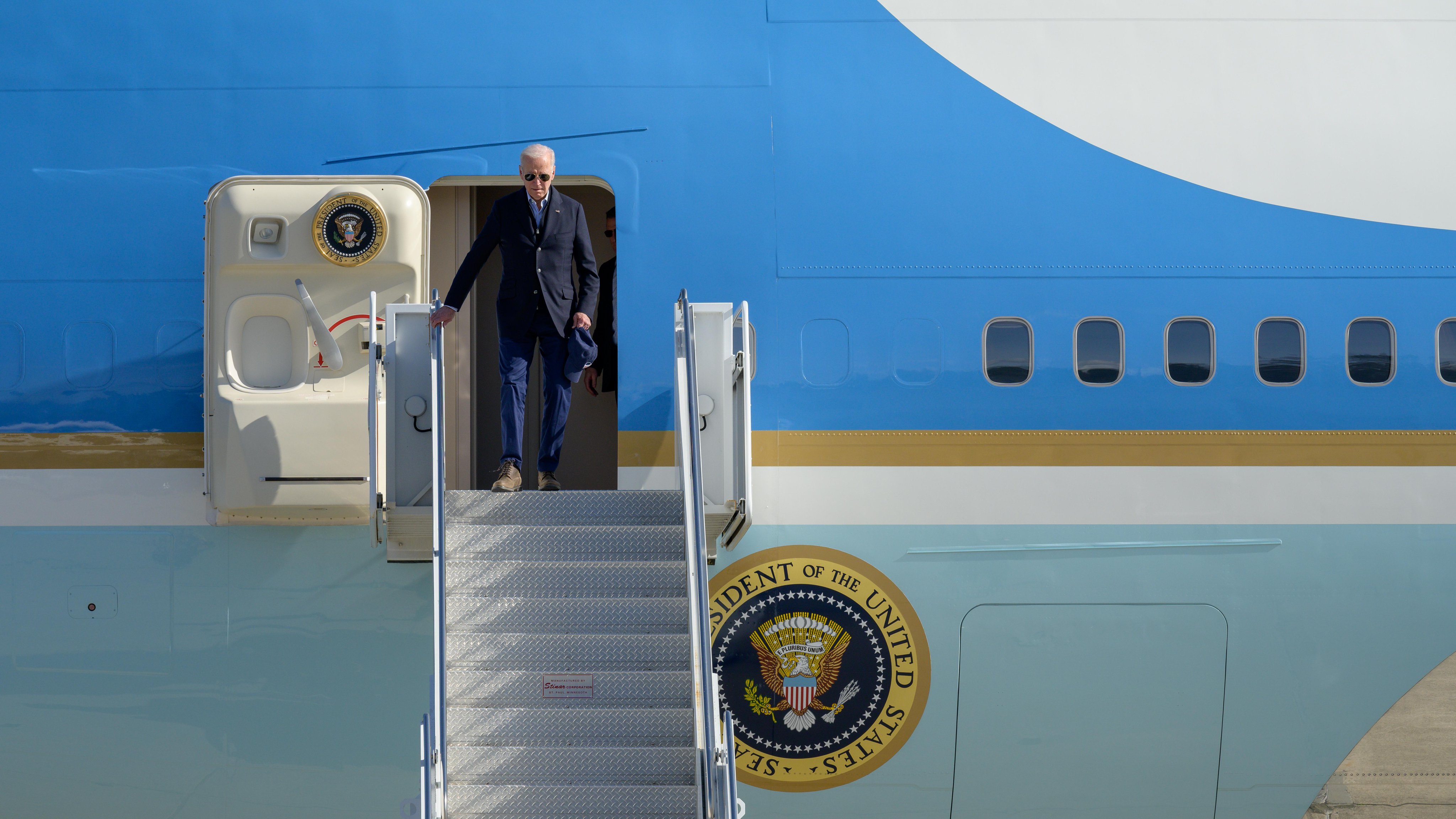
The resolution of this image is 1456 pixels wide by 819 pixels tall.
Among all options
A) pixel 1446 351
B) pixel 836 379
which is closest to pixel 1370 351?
pixel 1446 351

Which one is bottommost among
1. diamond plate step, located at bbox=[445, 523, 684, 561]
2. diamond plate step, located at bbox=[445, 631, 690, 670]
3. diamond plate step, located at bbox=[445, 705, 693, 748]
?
diamond plate step, located at bbox=[445, 705, 693, 748]

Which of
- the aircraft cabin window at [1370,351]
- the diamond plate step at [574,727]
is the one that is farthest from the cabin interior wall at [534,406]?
the aircraft cabin window at [1370,351]

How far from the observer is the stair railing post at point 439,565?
11.7 ft

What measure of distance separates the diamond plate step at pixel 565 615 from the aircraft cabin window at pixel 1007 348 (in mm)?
1941

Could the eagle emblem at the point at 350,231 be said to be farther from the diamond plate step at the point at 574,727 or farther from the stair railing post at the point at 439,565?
the diamond plate step at the point at 574,727

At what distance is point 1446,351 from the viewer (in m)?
4.73

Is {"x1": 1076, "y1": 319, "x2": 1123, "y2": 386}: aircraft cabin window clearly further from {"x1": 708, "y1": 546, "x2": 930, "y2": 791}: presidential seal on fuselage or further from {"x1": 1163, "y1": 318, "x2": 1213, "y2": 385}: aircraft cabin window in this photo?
{"x1": 708, "y1": 546, "x2": 930, "y2": 791}: presidential seal on fuselage

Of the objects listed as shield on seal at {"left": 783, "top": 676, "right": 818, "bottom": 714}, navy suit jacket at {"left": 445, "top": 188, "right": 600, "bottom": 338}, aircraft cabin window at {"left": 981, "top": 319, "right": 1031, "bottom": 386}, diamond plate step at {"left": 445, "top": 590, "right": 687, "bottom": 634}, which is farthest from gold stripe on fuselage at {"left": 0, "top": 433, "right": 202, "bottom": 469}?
aircraft cabin window at {"left": 981, "top": 319, "right": 1031, "bottom": 386}

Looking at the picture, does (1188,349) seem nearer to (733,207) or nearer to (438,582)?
(733,207)

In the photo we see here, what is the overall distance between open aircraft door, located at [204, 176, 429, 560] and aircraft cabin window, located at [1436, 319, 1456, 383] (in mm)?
4904

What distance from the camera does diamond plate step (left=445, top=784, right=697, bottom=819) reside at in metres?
3.76

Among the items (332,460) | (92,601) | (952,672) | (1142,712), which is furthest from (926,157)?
(92,601)

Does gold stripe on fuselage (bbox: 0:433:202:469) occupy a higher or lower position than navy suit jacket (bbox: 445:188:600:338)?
lower

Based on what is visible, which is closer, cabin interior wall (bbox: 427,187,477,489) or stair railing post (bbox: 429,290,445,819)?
stair railing post (bbox: 429,290,445,819)
